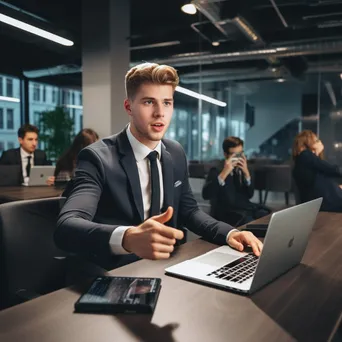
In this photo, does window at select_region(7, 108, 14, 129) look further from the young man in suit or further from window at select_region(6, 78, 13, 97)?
the young man in suit

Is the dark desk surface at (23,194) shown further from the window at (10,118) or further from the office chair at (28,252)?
the window at (10,118)

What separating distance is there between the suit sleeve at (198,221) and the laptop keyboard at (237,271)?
0.26 m

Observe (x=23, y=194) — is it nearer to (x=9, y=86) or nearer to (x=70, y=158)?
(x=70, y=158)

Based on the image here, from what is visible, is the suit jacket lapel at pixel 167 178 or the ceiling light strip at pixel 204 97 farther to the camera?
the ceiling light strip at pixel 204 97

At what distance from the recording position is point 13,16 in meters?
5.02

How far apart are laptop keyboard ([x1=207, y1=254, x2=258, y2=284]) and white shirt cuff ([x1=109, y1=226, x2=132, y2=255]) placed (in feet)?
0.95

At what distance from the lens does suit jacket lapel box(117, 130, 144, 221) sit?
4.83ft

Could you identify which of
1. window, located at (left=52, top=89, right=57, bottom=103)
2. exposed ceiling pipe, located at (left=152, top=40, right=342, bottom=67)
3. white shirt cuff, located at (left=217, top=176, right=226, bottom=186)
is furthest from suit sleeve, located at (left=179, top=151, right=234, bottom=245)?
window, located at (left=52, top=89, right=57, bottom=103)

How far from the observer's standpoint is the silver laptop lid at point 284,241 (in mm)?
993

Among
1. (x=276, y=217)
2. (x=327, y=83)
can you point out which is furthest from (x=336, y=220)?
(x=327, y=83)

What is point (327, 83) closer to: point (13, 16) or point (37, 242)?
point (13, 16)

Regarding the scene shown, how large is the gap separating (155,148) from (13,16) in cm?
440

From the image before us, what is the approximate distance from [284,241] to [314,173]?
133 inches

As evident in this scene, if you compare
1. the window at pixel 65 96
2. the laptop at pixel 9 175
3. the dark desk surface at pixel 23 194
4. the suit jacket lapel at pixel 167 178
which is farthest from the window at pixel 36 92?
the suit jacket lapel at pixel 167 178
